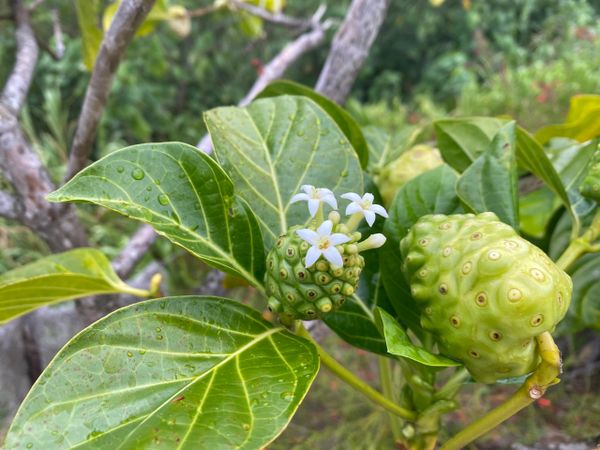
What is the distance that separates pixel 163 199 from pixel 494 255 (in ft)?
0.96

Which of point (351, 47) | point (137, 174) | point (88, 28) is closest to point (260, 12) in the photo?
point (351, 47)

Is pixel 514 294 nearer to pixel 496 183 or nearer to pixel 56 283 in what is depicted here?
pixel 496 183

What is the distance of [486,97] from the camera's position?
3676 millimetres

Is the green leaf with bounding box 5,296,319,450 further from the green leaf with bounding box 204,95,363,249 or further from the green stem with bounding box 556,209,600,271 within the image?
the green stem with bounding box 556,209,600,271

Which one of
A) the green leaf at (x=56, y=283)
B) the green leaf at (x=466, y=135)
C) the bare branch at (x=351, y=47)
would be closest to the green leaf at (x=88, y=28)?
the green leaf at (x=56, y=283)

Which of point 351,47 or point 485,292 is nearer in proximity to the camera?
point 485,292

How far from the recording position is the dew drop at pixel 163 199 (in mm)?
445

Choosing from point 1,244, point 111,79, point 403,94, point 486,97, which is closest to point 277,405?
point 111,79

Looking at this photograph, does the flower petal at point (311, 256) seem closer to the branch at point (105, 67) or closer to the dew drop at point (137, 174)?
the dew drop at point (137, 174)

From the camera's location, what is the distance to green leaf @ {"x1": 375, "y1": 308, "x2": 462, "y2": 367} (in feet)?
1.26

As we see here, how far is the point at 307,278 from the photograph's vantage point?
1.32 ft

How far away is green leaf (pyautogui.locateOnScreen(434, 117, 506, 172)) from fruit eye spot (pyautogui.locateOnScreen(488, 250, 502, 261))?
0.31m

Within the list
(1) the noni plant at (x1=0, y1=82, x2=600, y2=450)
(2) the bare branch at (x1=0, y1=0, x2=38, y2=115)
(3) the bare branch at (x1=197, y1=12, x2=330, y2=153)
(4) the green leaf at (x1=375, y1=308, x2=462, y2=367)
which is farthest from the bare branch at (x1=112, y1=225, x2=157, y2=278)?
(4) the green leaf at (x1=375, y1=308, x2=462, y2=367)

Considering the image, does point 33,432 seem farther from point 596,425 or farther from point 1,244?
point 1,244
